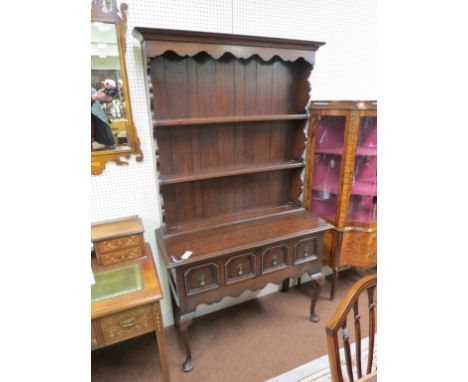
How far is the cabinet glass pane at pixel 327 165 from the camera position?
1871 millimetres

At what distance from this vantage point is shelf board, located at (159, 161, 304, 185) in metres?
1.52

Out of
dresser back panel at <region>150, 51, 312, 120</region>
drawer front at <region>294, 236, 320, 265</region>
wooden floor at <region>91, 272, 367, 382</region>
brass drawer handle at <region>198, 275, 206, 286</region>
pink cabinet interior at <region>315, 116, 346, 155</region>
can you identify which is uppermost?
dresser back panel at <region>150, 51, 312, 120</region>

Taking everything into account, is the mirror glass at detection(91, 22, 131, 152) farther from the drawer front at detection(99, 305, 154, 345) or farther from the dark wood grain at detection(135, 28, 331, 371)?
the drawer front at detection(99, 305, 154, 345)

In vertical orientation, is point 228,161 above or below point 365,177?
above

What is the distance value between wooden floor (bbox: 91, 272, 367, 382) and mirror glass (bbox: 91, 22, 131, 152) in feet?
4.48

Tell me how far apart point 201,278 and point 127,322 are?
1.38 feet

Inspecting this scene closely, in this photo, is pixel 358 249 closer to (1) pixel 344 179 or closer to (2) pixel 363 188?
(2) pixel 363 188

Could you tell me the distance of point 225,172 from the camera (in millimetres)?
1616

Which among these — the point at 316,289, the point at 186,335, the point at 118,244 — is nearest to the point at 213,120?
the point at 118,244

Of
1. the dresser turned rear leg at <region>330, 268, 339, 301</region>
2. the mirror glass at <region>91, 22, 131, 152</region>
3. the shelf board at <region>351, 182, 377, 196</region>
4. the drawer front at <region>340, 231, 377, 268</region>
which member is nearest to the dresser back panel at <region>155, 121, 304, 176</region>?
the mirror glass at <region>91, 22, 131, 152</region>

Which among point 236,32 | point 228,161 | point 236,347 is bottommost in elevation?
point 236,347
